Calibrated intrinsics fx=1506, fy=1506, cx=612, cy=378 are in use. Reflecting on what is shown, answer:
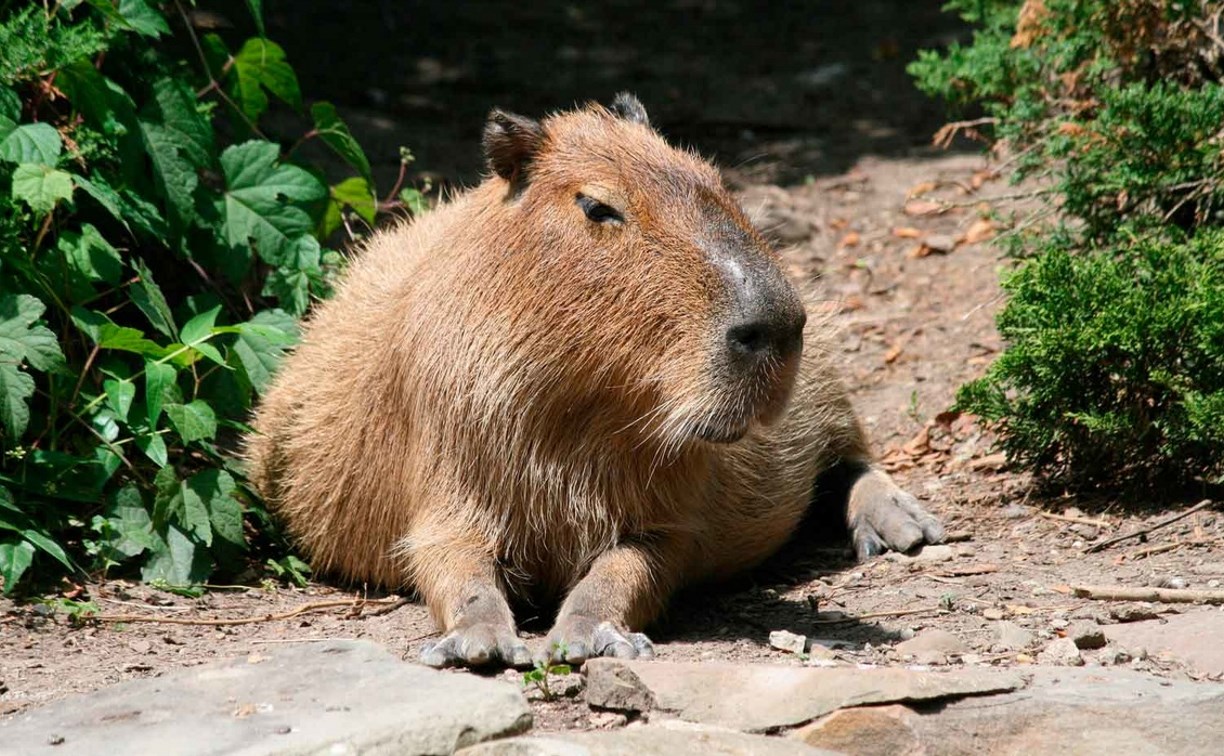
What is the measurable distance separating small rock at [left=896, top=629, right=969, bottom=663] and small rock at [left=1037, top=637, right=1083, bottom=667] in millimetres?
204

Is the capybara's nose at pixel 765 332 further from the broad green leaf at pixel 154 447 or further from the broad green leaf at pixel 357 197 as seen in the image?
the broad green leaf at pixel 357 197

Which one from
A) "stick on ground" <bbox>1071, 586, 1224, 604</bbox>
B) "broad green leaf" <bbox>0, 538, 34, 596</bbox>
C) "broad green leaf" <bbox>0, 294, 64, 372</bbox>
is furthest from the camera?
"broad green leaf" <bbox>0, 294, 64, 372</bbox>

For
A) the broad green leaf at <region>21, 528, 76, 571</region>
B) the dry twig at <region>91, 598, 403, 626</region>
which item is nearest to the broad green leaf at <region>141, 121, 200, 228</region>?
the broad green leaf at <region>21, 528, 76, 571</region>

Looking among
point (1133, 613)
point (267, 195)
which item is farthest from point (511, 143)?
point (1133, 613)

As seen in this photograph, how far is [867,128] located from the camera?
31.8ft

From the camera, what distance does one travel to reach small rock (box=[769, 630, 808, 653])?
12.6 feet

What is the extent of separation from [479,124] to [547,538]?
572 centimetres

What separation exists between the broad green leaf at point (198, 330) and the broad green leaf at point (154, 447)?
0.29 m

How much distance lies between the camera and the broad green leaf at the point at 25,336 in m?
4.18

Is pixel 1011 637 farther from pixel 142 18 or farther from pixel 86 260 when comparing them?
pixel 142 18

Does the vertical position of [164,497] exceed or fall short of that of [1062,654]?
it exceeds it

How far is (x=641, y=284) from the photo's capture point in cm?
387

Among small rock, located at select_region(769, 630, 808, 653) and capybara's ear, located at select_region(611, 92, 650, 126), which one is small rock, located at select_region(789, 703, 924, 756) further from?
capybara's ear, located at select_region(611, 92, 650, 126)

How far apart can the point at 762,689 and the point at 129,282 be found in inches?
104
